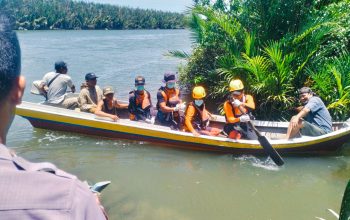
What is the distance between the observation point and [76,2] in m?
64.2

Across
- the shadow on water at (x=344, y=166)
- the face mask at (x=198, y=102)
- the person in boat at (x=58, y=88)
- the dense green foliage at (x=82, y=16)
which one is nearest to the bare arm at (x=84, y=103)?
the person in boat at (x=58, y=88)

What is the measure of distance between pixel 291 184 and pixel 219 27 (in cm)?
516

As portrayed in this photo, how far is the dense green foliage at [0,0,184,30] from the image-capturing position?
2202 inches

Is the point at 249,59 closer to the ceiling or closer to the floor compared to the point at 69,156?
closer to the ceiling

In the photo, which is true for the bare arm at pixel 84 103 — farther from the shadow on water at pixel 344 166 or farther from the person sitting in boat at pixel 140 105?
the shadow on water at pixel 344 166

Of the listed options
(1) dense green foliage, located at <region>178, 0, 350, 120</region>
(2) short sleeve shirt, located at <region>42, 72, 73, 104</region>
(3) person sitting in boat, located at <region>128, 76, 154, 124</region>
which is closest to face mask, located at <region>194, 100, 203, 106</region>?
(3) person sitting in boat, located at <region>128, 76, 154, 124</region>

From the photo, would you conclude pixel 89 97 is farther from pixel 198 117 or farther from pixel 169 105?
pixel 198 117

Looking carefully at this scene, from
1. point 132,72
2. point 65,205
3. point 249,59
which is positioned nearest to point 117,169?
point 249,59

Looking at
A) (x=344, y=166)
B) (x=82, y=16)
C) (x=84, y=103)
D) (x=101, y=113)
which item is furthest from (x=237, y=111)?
(x=82, y=16)

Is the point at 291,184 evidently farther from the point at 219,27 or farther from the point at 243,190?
the point at 219,27

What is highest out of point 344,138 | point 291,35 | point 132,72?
point 291,35

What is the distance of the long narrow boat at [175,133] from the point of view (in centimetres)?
723

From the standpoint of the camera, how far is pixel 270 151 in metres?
6.93

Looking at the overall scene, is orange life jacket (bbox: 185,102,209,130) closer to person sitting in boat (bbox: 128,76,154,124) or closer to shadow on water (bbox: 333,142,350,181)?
person sitting in boat (bbox: 128,76,154,124)
